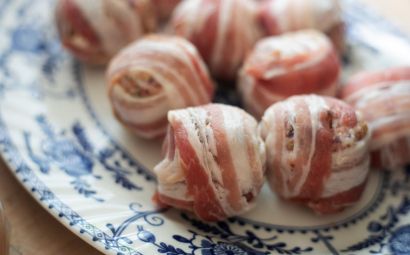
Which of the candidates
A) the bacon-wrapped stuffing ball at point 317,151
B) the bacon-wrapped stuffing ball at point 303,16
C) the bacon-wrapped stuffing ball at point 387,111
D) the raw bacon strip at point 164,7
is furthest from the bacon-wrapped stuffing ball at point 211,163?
the raw bacon strip at point 164,7

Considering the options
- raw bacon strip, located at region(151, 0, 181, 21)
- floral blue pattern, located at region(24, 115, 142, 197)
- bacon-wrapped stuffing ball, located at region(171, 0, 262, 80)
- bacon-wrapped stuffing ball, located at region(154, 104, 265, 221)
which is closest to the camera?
bacon-wrapped stuffing ball, located at region(154, 104, 265, 221)

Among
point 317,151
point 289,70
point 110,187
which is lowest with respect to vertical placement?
point 110,187

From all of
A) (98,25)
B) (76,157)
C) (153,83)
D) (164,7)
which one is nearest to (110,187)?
(76,157)

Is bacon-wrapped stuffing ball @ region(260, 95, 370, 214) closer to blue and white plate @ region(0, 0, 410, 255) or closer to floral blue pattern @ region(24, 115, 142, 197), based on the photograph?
blue and white plate @ region(0, 0, 410, 255)

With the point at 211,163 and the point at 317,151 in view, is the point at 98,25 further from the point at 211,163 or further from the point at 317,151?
the point at 317,151

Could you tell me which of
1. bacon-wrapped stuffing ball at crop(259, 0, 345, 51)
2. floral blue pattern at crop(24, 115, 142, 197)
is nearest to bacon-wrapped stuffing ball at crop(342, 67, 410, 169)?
bacon-wrapped stuffing ball at crop(259, 0, 345, 51)

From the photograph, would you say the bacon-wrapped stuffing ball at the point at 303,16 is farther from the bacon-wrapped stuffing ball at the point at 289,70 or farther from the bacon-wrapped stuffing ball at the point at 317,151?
the bacon-wrapped stuffing ball at the point at 317,151
